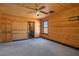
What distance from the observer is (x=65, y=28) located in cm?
424

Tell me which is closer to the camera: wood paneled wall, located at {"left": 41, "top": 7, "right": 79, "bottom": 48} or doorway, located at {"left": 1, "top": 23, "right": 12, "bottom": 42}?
wood paneled wall, located at {"left": 41, "top": 7, "right": 79, "bottom": 48}

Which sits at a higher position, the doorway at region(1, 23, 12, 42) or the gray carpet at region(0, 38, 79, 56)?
the doorway at region(1, 23, 12, 42)

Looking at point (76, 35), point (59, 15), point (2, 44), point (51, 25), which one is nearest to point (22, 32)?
point (2, 44)

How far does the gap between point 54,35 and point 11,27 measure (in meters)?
2.44

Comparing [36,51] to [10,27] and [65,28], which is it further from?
[10,27]

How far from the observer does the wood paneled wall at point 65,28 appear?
3.64 meters

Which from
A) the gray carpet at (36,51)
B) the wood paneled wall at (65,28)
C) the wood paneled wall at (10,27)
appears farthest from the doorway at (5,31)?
the wood paneled wall at (65,28)

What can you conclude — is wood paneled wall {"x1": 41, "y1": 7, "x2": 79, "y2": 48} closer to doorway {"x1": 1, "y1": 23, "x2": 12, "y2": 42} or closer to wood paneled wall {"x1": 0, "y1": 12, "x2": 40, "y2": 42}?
wood paneled wall {"x1": 0, "y1": 12, "x2": 40, "y2": 42}

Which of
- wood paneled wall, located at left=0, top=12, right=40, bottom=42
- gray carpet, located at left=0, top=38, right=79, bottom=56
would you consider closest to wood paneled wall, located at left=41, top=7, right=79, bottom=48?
gray carpet, located at left=0, top=38, right=79, bottom=56

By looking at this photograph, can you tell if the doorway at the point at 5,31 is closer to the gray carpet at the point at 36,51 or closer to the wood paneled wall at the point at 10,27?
the wood paneled wall at the point at 10,27

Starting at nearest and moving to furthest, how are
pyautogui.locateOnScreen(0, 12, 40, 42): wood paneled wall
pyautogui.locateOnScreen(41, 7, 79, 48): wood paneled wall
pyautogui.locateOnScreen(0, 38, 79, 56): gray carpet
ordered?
pyautogui.locateOnScreen(0, 38, 79, 56): gray carpet → pyautogui.locateOnScreen(41, 7, 79, 48): wood paneled wall → pyautogui.locateOnScreen(0, 12, 40, 42): wood paneled wall

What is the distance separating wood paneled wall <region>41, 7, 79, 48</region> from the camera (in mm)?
3643

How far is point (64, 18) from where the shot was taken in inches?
170

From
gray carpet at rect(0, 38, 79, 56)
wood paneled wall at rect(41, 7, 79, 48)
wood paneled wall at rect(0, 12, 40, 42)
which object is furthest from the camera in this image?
wood paneled wall at rect(0, 12, 40, 42)
